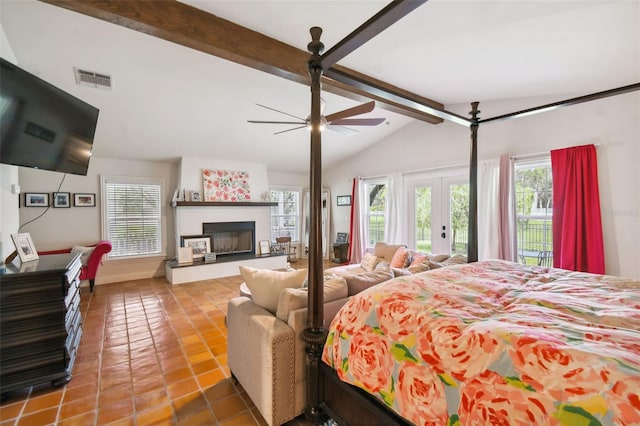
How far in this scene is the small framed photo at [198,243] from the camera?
544 centimetres

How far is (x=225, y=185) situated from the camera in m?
5.99

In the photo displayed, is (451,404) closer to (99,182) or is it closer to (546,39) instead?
(546,39)

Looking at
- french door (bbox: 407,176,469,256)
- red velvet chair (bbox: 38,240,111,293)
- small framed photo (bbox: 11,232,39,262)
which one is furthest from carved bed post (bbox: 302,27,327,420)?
red velvet chair (bbox: 38,240,111,293)

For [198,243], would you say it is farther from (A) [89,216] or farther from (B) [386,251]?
(B) [386,251]

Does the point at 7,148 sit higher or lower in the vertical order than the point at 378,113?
lower

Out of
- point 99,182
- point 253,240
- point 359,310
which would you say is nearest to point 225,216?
point 253,240

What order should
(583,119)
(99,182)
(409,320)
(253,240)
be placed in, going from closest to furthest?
(409,320) < (583,119) < (99,182) < (253,240)

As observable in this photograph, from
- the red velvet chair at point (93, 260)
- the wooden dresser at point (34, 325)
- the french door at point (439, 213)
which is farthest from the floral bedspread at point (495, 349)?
the red velvet chair at point (93, 260)

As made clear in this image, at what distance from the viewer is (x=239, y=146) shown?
18.1 feet

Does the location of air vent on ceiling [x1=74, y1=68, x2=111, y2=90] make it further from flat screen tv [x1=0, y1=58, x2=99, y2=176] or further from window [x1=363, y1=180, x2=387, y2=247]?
window [x1=363, y1=180, x2=387, y2=247]

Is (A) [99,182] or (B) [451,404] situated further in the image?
(A) [99,182]

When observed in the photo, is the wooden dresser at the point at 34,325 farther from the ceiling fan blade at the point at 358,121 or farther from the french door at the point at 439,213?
the french door at the point at 439,213

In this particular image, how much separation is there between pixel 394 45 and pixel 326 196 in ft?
16.6

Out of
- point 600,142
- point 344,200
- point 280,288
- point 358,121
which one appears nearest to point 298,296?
point 280,288
